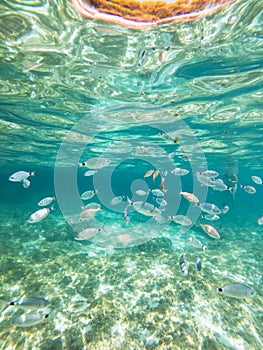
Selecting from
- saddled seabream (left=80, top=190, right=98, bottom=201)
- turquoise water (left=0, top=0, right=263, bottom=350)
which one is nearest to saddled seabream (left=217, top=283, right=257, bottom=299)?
turquoise water (left=0, top=0, right=263, bottom=350)

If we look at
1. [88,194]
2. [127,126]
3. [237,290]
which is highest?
[127,126]

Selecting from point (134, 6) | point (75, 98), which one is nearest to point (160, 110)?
point (75, 98)

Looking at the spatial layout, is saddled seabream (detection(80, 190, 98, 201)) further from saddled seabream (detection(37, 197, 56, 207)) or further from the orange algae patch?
the orange algae patch

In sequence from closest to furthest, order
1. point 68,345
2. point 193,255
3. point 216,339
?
point 68,345
point 216,339
point 193,255

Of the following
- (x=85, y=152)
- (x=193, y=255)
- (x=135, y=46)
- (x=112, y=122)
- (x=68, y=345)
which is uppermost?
(x=135, y=46)

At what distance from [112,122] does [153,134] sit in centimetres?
520

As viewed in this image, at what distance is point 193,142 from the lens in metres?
23.3

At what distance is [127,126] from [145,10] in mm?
12092

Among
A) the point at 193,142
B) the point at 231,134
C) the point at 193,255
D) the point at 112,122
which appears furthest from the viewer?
the point at 193,142

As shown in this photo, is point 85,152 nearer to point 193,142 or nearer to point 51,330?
point 193,142

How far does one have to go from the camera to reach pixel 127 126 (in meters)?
18.5

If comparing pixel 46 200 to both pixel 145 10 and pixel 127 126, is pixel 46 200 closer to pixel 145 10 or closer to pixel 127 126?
pixel 145 10

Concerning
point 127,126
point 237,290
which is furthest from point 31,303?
point 127,126

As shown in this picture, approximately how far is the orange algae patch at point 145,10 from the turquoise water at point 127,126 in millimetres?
432
